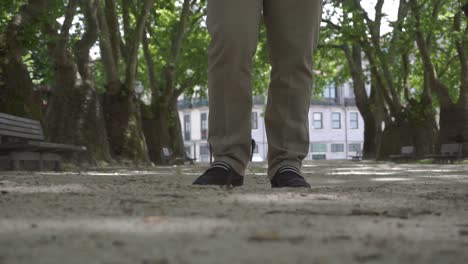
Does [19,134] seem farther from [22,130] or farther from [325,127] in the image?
[325,127]

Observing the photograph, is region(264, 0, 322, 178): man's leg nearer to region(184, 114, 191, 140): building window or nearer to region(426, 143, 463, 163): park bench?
region(426, 143, 463, 163): park bench

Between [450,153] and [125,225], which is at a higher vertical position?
[450,153]

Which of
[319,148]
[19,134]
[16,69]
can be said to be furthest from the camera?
[319,148]

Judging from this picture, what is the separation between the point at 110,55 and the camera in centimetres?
1755

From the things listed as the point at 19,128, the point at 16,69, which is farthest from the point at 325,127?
the point at 19,128

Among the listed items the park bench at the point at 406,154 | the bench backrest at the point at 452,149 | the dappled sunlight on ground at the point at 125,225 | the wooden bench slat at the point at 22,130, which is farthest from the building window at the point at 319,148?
the dappled sunlight on ground at the point at 125,225

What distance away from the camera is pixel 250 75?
451 centimetres

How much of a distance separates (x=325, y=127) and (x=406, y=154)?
165 feet

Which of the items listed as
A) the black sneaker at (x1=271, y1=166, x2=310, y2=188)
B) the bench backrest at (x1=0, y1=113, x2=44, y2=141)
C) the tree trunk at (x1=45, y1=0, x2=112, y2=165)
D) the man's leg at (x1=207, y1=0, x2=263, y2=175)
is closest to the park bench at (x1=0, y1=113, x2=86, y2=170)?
the bench backrest at (x1=0, y1=113, x2=44, y2=141)

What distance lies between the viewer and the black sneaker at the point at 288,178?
4430 mm

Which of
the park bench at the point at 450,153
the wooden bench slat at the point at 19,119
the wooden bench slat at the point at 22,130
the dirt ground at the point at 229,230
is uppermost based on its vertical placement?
the wooden bench slat at the point at 19,119

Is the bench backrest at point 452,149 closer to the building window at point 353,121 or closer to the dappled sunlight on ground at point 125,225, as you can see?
the dappled sunlight on ground at point 125,225

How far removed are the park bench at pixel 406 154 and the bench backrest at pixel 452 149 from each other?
2.90 meters

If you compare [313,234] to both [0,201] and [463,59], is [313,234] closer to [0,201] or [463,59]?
[0,201]
